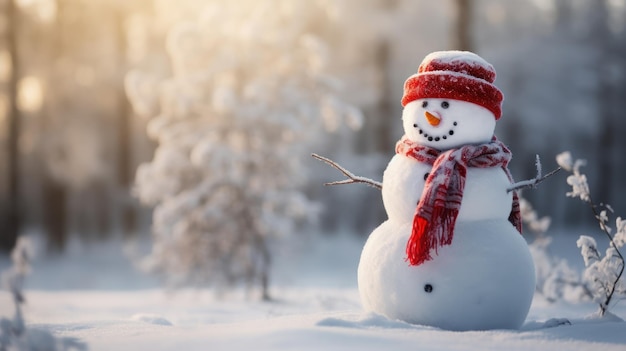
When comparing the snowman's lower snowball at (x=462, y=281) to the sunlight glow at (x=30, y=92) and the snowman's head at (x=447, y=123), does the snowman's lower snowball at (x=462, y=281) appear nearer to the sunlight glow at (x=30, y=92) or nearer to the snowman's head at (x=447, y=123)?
the snowman's head at (x=447, y=123)

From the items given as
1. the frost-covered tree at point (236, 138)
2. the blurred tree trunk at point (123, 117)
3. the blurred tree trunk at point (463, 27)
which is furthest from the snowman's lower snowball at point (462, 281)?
the blurred tree trunk at point (123, 117)

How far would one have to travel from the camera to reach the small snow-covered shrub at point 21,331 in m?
3.56

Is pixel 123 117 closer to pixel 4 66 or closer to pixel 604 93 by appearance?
pixel 4 66

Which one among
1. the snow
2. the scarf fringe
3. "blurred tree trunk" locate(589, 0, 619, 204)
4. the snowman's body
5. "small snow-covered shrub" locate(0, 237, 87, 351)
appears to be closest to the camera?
"small snow-covered shrub" locate(0, 237, 87, 351)

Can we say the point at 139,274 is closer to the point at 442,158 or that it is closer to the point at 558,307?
the point at 558,307

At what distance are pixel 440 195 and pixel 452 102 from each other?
0.73 meters

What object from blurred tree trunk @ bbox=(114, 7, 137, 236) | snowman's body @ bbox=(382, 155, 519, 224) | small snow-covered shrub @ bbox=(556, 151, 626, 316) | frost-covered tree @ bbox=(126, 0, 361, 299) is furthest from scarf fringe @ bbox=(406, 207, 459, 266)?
blurred tree trunk @ bbox=(114, 7, 137, 236)

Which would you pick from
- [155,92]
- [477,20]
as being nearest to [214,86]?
[155,92]

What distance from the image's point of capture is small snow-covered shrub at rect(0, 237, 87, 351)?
356 centimetres

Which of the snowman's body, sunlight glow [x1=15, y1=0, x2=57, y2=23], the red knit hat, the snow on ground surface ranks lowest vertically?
the snow on ground surface

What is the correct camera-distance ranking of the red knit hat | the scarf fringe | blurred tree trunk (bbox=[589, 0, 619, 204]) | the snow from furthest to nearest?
1. blurred tree trunk (bbox=[589, 0, 619, 204])
2. the snow
3. the red knit hat
4. the scarf fringe

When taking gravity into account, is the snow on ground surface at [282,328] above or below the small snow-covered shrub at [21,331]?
below

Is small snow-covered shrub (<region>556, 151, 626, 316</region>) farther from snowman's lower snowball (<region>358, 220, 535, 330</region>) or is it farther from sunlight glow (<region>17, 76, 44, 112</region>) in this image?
sunlight glow (<region>17, 76, 44, 112</region>)

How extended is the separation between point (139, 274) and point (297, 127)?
411 inches
